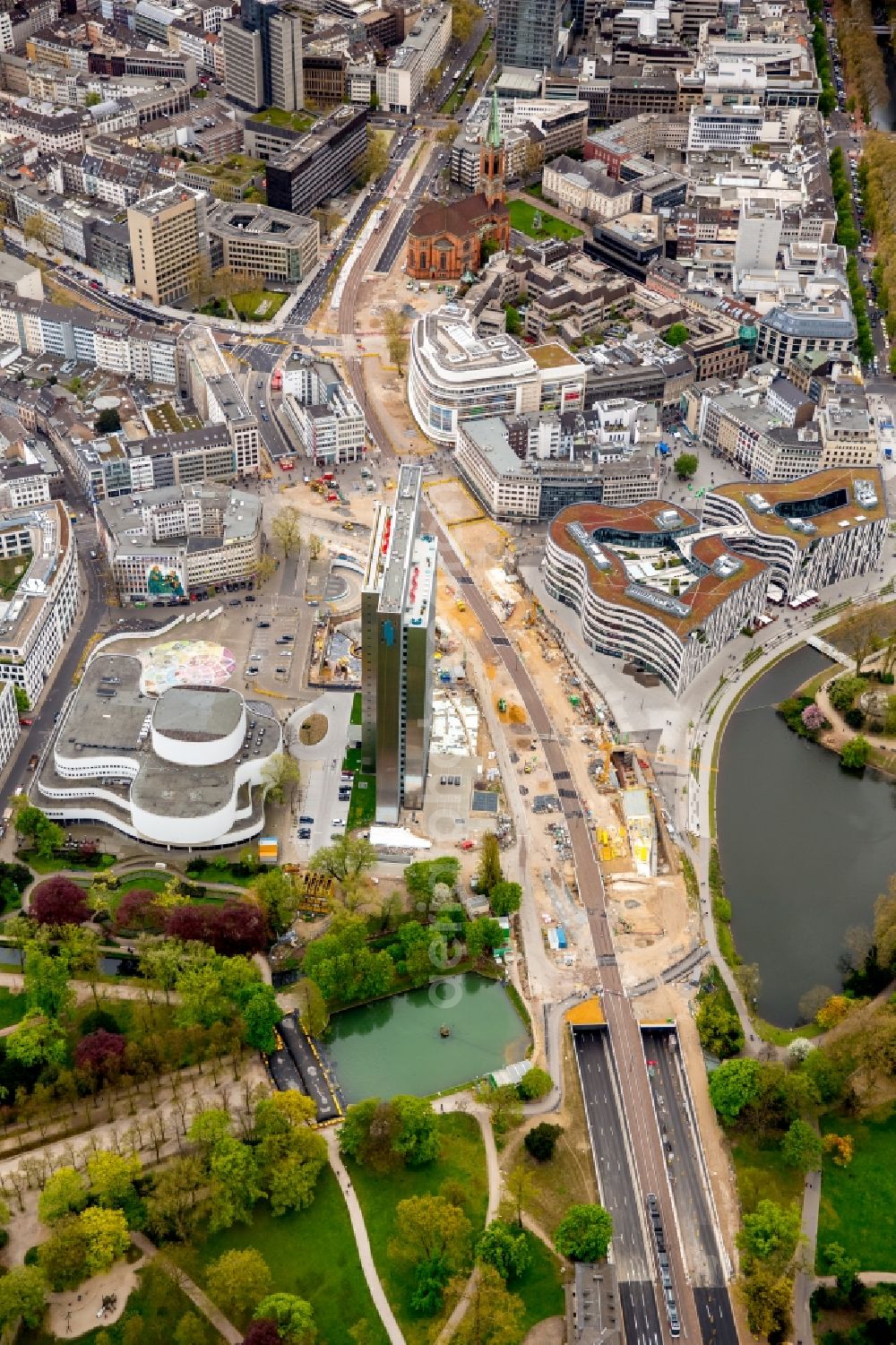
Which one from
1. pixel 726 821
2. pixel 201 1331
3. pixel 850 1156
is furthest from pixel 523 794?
pixel 201 1331

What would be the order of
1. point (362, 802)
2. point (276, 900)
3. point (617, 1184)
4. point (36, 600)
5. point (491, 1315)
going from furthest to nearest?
point (36, 600), point (362, 802), point (276, 900), point (617, 1184), point (491, 1315)

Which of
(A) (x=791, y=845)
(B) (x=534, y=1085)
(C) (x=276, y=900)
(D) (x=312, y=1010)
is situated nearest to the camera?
(B) (x=534, y=1085)

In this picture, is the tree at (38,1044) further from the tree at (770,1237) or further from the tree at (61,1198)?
the tree at (770,1237)

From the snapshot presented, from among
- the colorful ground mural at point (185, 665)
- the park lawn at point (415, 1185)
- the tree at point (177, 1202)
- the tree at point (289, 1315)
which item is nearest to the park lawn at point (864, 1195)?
the park lawn at point (415, 1185)

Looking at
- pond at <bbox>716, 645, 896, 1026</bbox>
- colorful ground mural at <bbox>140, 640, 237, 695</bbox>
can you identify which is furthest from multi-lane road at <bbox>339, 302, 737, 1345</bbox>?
colorful ground mural at <bbox>140, 640, 237, 695</bbox>

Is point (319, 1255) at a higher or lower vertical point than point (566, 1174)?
lower

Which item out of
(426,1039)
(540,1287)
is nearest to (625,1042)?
(426,1039)

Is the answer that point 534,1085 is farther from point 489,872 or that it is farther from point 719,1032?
point 489,872
